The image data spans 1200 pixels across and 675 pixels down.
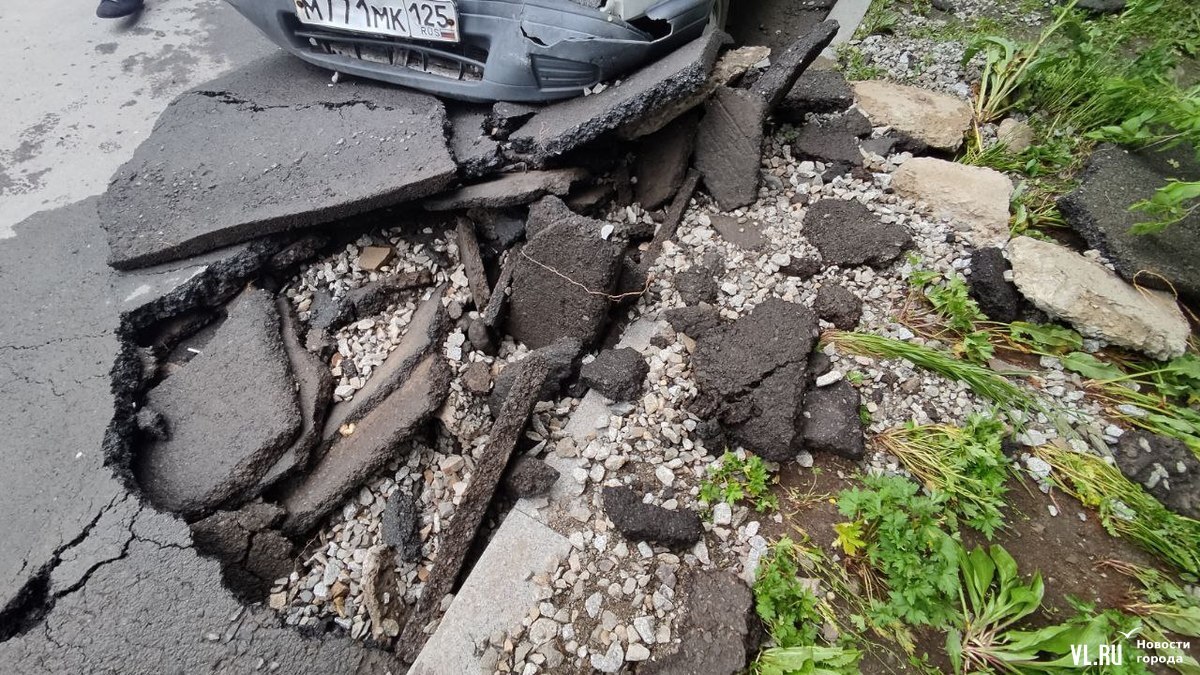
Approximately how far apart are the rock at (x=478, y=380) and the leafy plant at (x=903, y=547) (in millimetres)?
1678

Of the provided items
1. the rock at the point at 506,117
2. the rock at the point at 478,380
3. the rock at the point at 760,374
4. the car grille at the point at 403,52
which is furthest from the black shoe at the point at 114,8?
the rock at the point at 760,374

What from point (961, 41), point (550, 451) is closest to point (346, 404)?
point (550, 451)

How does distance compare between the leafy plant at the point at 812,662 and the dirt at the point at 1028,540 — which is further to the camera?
the dirt at the point at 1028,540

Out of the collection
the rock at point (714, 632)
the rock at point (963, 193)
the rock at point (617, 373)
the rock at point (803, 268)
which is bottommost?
the rock at point (714, 632)

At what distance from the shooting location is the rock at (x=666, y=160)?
351 cm

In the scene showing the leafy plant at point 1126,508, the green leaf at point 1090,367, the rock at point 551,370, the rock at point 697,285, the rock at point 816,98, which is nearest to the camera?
the leafy plant at point 1126,508

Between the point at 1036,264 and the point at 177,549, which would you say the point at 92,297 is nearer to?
the point at 177,549

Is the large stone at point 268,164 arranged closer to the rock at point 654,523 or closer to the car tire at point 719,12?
the car tire at point 719,12

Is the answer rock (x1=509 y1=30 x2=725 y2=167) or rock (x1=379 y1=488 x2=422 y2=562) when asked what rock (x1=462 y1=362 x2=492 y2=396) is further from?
rock (x1=509 y1=30 x2=725 y2=167)

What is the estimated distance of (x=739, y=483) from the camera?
2539mm

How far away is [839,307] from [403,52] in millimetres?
2912

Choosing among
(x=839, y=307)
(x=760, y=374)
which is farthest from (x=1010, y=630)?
(x=839, y=307)

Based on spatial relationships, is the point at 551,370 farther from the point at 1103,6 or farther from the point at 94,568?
the point at 1103,6
